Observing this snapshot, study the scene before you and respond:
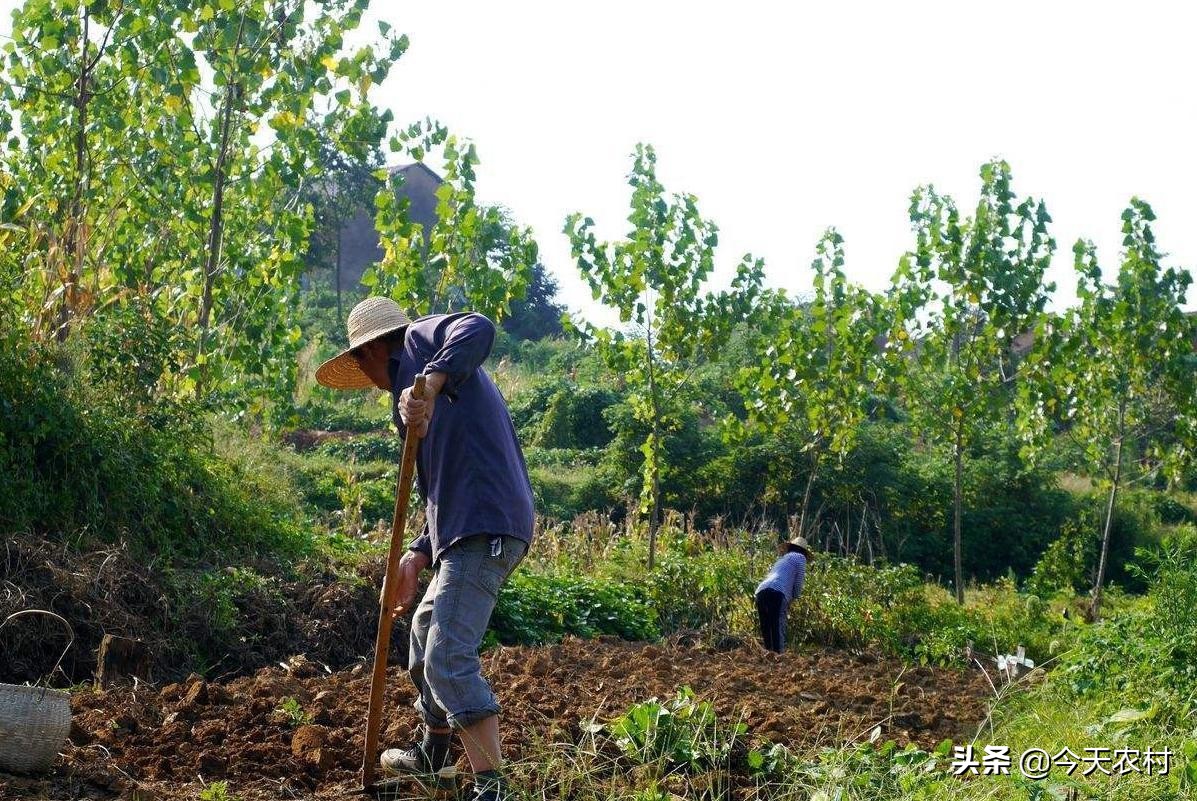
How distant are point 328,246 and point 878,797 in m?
29.6

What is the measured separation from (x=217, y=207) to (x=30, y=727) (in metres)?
7.01

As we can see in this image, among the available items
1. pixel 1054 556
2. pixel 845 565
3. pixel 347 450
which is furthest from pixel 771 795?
Answer: pixel 347 450

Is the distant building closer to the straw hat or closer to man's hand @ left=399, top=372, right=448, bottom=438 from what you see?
the straw hat

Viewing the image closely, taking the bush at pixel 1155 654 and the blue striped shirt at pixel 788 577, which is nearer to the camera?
the bush at pixel 1155 654

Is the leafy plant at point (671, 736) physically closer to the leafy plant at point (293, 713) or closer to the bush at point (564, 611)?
the leafy plant at point (293, 713)

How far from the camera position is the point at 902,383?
15.3 metres

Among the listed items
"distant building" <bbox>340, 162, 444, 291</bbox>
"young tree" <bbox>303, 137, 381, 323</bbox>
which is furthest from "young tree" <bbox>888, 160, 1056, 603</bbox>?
"distant building" <bbox>340, 162, 444, 291</bbox>

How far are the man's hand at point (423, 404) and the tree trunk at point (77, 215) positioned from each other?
646 cm

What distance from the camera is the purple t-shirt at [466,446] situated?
4.36 metres

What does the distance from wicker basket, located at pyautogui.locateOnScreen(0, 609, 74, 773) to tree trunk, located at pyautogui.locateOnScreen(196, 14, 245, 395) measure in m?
6.61

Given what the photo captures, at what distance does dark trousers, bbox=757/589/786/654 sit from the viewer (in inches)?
421

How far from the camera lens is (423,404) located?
428 centimetres

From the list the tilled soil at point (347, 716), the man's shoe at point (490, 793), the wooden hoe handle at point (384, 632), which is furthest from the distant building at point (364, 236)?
the man's shoe at point (490, 793)

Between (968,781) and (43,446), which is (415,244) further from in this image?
(968,781)
